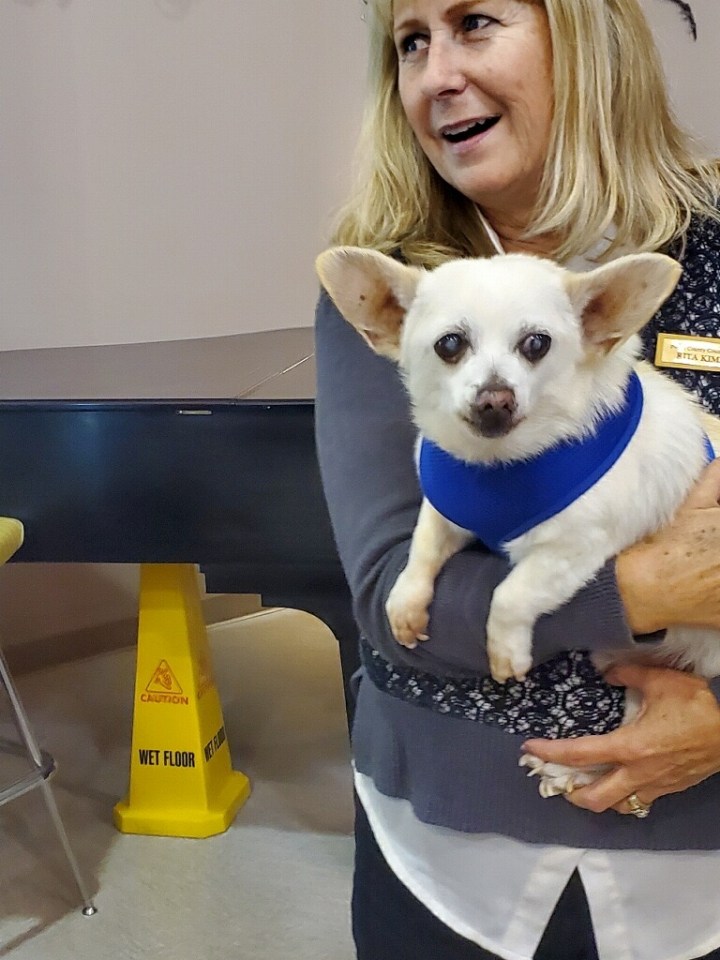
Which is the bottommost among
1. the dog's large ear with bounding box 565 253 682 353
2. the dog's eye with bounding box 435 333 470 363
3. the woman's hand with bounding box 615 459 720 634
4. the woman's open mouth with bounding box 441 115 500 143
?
the woman's hand with bounding box 615 459 720 634

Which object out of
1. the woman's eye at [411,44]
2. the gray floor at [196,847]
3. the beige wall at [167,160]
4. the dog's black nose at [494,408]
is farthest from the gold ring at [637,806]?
the beige wall at [167,160]

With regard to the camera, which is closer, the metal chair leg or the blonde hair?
the blonde hair

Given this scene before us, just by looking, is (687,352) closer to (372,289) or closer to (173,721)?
(372,289)

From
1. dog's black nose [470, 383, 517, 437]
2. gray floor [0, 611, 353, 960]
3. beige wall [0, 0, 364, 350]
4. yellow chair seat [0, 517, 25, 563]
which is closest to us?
dog's black nose [470, 383, 517, 437]

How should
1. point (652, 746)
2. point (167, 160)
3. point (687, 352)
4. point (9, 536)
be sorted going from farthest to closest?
point (167, 160), point (9, 536), point (687, 352), point (652, 746)

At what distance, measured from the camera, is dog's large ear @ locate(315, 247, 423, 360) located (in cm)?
83

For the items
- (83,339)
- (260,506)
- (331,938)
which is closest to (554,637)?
(260,506)

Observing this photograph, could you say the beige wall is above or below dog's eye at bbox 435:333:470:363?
below

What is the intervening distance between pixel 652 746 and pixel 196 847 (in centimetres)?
156

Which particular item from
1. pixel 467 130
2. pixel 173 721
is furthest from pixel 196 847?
pixel 467 130

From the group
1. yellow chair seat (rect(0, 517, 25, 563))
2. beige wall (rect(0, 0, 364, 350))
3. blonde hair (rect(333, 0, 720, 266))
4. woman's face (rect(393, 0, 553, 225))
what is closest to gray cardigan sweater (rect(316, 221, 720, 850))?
blonde hair (rect(333, 0, 720, 266))

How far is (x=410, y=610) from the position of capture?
32.8 inches

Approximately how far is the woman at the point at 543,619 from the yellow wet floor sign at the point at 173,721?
1103 mm

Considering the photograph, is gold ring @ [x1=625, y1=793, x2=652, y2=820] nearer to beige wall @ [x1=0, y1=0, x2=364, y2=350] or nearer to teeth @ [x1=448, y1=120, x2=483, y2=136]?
teeth @ [x1=448, y1=120, x2=483, y2=136]
